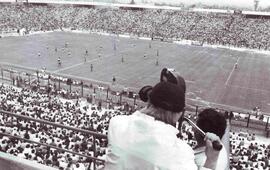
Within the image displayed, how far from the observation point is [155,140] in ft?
8.03

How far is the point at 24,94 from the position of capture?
1146 inches

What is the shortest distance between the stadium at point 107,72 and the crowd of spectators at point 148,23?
24cm

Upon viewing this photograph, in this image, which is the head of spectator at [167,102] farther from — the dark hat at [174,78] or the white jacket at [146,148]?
the dark hat at [174,78]

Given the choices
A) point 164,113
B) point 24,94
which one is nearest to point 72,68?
point 24,94

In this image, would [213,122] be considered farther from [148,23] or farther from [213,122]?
[148,23]

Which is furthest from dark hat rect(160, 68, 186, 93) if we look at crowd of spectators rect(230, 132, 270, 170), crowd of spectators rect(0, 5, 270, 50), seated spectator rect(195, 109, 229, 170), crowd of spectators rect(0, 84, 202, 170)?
crowd of spectators rect(0, 5, 270, 50)

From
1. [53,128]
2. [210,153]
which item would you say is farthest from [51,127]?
[210,153]

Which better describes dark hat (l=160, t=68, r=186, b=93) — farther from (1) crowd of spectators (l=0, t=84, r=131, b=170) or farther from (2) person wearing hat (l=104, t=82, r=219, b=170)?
(1) crowd of spectators (l=0, t=84, r=131, b=170)

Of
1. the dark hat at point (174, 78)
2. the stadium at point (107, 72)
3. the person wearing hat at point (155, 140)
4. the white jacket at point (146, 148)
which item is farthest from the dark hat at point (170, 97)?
the stadium at point (107, 72)

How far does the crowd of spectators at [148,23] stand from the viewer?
7344 centimetres

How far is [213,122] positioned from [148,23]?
82.8 metres

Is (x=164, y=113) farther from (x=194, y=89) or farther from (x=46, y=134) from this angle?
(x=194, y=89)

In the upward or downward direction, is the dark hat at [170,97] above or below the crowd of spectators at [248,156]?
above

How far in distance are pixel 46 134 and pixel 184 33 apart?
63.2m
